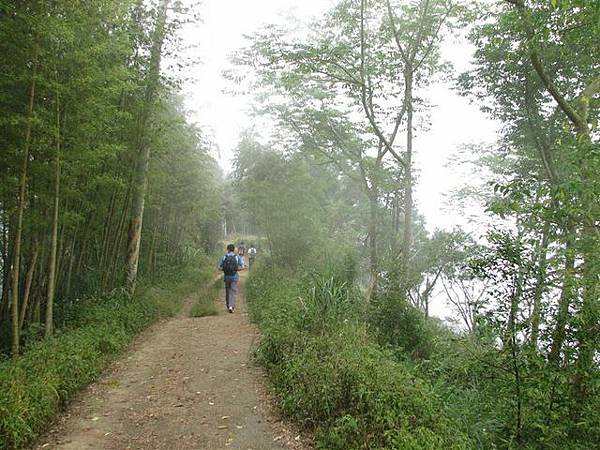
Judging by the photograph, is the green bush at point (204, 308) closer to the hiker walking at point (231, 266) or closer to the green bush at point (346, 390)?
the hiker walking at point (231, 266)

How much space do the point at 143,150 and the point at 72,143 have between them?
2549mm

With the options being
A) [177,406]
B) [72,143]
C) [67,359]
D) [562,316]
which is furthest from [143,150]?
[562,316]

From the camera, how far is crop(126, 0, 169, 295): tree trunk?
25.2ft

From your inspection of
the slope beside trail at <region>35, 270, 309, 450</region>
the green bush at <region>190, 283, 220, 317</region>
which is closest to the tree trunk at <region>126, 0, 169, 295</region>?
the green bush at <region>190, 283, 220, 317</region>

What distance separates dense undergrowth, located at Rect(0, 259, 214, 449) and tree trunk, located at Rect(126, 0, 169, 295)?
0.67 meters

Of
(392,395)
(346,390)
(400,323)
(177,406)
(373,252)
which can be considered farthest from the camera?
(373,252)

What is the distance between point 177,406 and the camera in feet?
14.5

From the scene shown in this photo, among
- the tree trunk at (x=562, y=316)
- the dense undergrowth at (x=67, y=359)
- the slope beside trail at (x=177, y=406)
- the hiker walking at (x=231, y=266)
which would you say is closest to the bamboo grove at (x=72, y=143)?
the dense undergrowth at (x=67, y=359)

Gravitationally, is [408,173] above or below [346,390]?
above

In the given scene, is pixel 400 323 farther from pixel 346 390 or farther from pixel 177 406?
pixel 177 406

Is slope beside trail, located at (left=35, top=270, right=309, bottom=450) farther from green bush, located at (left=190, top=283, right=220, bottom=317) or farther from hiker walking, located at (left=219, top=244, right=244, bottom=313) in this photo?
green bush, located at (left=190, top=283, right=220, bottom=317)

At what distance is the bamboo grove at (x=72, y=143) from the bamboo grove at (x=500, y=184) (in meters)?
4.10

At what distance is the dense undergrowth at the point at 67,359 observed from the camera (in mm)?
3516

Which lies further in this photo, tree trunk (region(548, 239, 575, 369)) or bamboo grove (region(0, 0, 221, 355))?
bamboo grove (region(0, 0, 221, 355))
